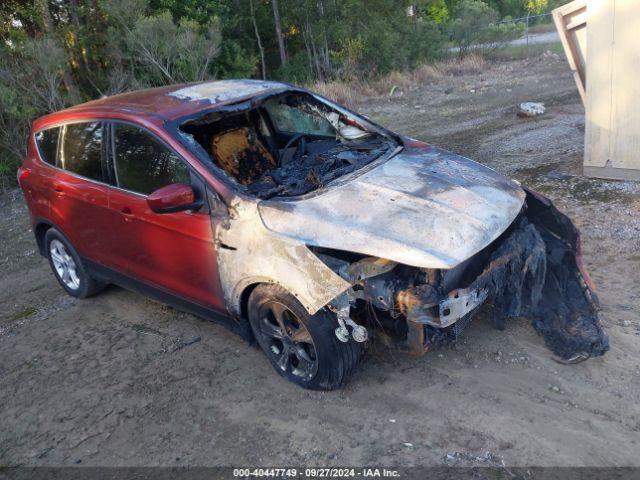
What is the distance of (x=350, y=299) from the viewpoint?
11.7 feet

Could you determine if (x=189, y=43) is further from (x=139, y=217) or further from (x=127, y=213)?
(x=139, y=217)

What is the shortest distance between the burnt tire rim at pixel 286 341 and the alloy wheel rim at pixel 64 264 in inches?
98.5

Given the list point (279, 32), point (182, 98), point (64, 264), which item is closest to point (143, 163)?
point (182, 98)

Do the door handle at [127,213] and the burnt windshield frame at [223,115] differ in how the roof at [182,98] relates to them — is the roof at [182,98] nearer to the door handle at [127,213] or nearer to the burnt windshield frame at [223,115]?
the burnt windshield frame at [223,115]

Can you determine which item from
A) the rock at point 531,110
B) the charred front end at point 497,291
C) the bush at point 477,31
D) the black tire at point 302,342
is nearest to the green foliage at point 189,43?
the bush at point 477,31

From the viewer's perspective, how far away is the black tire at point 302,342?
11.8ft

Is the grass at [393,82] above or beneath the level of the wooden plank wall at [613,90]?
beneath

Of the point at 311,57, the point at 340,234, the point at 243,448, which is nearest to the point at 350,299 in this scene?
the point at 340,234

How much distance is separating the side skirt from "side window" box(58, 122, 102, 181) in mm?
810

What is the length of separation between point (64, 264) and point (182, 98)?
220 cm

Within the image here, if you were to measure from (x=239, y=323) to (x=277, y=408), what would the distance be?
2.18 feet

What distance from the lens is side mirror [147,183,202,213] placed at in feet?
12.7

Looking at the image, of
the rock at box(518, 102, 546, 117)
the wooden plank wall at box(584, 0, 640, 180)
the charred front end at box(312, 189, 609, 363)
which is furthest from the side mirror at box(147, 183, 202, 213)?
the rock at box(518, 102, 546, 117)

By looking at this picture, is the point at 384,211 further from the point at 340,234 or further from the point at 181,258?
the point at 181,258
